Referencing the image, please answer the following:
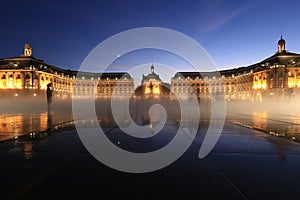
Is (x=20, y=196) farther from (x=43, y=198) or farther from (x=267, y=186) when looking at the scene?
(x=267, y=186)

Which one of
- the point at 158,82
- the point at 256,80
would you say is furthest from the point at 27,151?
the point at 158,82

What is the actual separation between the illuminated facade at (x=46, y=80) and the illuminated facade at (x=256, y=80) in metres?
38.6

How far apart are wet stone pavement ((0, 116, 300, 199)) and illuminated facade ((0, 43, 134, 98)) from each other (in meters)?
89.3

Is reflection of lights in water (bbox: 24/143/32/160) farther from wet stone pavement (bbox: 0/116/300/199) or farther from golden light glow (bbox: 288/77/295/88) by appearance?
golden light glow (bbox: 288/77/295/88)

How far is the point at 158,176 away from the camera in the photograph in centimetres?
322

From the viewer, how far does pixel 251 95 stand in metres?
93.3

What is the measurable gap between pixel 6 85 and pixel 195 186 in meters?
101

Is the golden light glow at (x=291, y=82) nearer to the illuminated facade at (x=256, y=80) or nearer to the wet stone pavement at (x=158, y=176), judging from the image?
the illuminated facade at (x=256, y=80)

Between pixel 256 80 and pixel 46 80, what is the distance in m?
90.1

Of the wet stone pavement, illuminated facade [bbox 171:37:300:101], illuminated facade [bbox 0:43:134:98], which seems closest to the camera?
the wet stone pavement

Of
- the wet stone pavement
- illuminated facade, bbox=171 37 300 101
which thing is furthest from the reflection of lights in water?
illuminated facade, bbox=171 37 300 101

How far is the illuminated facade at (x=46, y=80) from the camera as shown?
85250mm

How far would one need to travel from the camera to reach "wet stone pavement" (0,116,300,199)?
2613mm

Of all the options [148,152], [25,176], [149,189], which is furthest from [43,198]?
[148,152]
